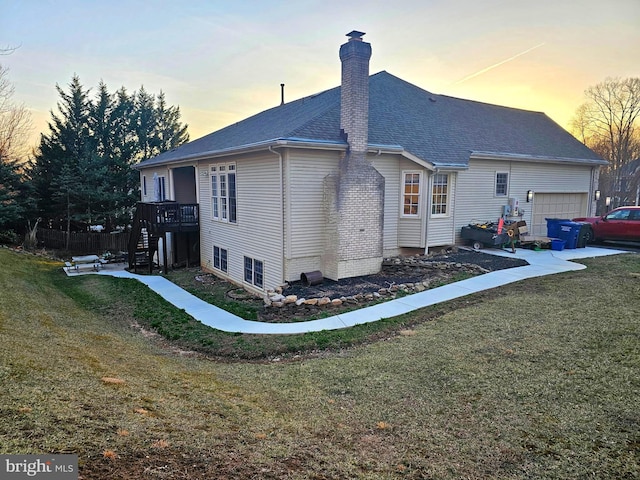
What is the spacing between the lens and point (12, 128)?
2831cm

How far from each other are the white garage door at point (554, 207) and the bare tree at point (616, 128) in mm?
20727

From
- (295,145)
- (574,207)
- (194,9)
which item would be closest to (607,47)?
(574,207)

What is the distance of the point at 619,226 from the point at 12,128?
37.7 m

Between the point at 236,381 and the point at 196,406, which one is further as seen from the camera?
the point at 236,381

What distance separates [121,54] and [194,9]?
23.0 ft

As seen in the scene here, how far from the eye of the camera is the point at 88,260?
1891cm

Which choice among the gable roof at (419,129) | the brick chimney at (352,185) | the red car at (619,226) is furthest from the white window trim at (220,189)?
the red car at (619,226)

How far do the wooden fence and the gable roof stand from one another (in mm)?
6905

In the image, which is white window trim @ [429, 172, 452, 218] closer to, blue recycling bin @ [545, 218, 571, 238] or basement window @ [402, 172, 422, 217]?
basement window @ [402, 172, 422, 217]

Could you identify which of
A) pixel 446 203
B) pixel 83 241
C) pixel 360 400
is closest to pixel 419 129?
pixel 446 203

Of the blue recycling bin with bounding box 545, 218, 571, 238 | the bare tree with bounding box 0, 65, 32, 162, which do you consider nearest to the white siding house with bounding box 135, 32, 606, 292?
the blue recycling bin with bounding box 545, 218, 571, 238

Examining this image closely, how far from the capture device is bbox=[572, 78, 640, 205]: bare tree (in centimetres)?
3478

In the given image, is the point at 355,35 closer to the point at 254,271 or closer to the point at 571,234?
the point at 254,271

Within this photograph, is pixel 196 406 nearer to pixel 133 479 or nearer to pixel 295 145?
pixel 133 479
